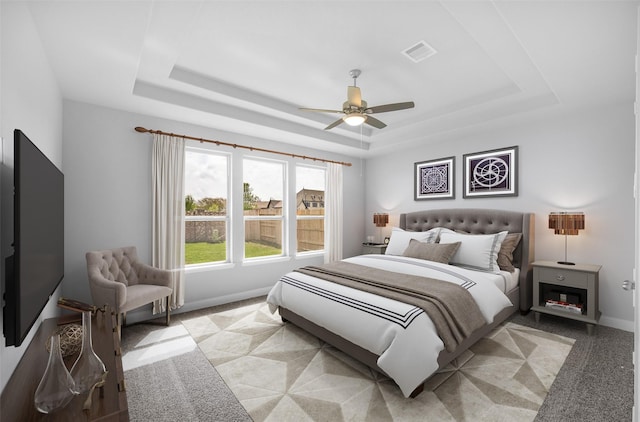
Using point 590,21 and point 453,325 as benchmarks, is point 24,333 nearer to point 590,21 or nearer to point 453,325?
point 453,325

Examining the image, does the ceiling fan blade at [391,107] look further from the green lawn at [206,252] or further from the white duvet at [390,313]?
the green lawn at [206,252]

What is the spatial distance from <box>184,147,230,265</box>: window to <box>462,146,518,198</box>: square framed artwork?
3.60 m

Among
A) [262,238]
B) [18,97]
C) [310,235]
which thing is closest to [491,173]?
[310,235]

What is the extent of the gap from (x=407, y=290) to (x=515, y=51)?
2.13 metres

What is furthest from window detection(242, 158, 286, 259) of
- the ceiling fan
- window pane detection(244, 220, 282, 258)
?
the ceiling fan

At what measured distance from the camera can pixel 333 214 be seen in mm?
5289

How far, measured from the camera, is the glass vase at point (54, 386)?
1.09 m

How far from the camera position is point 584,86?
109 inches

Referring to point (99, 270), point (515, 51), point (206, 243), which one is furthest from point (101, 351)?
point (515, 51)

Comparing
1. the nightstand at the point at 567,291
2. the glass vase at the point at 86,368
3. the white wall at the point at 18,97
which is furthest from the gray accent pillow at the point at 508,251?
the white wall at the point at 18,97

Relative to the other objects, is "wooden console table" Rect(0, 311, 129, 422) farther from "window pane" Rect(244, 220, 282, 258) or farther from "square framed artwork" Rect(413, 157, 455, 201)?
"square framed artwork" Rect(413, 157, 455, 201)

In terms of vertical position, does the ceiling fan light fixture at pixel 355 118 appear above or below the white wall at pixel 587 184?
above

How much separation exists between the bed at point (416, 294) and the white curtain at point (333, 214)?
1.23 meters

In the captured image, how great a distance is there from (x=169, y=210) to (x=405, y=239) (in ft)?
10.6
